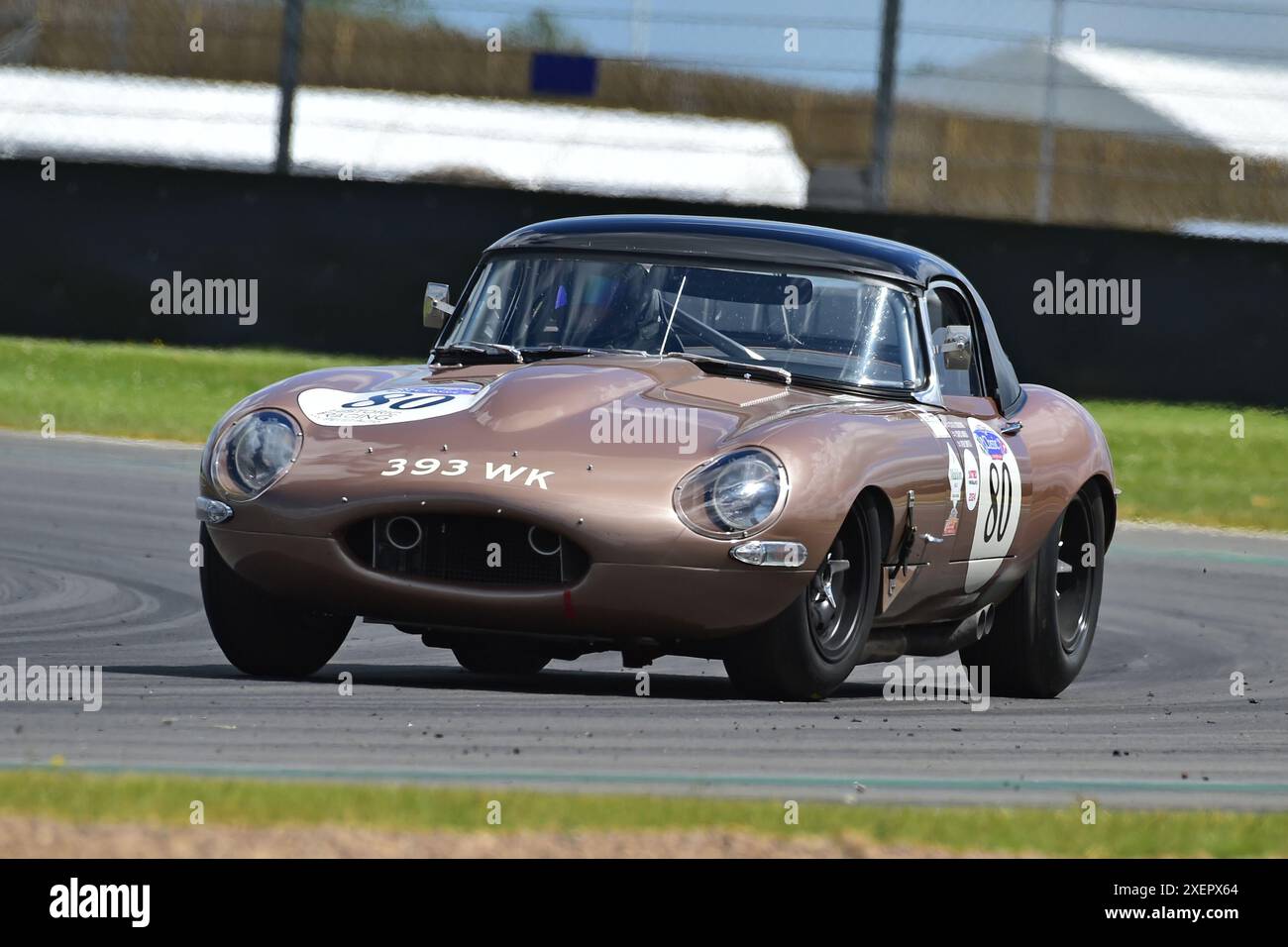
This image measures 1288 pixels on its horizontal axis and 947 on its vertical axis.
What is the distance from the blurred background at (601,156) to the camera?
1780cm

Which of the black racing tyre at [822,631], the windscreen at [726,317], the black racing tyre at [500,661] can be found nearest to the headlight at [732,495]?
the black racing tyre at [822,631]

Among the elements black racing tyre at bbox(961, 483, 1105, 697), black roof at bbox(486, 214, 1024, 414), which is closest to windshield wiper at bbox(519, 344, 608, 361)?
black roof at bbox(486, 214, 1024, 414)

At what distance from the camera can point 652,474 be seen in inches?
234

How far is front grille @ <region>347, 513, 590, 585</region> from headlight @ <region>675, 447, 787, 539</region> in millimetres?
307

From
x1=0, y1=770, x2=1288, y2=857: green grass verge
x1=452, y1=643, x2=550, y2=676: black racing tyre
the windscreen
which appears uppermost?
the windscreen

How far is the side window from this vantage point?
23.8ft

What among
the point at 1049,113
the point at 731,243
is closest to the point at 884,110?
the point at 1049,113

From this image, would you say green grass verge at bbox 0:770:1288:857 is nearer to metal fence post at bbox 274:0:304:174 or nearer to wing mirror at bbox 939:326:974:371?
wing mirror at bbox 939:326:974:371

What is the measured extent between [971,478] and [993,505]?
0.21 meters

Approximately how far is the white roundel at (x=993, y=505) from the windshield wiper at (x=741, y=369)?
2.42ft

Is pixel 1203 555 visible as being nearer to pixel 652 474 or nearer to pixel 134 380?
pixel 652 474

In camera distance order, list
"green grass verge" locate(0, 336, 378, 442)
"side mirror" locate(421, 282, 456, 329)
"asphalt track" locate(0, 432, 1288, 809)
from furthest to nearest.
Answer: "green grass verge" locate(0, 336, 378, 442), "side mirror" locate(421, 282, 456, 329), "asphalt track" locate(0, 432, 1288, 809)
